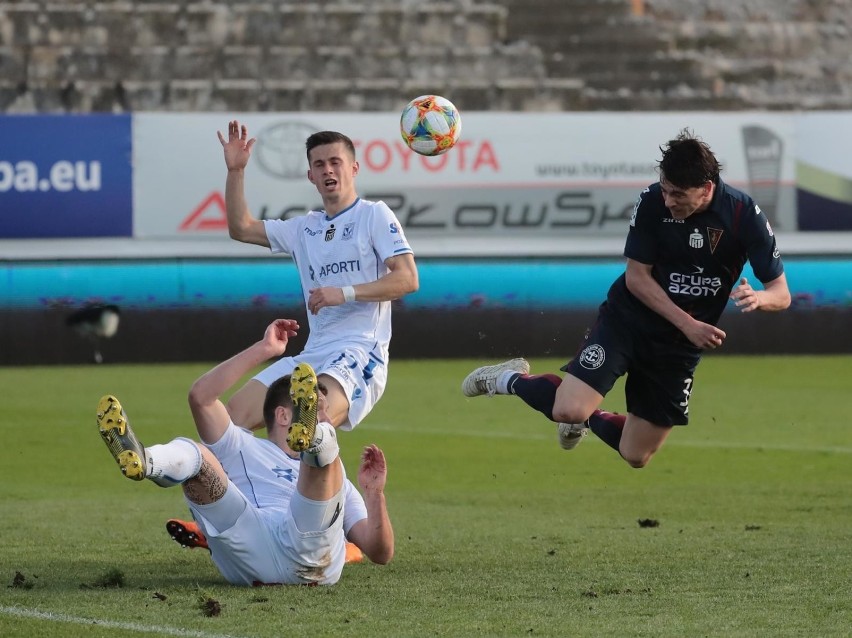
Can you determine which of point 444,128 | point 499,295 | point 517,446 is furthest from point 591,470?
point 499,295

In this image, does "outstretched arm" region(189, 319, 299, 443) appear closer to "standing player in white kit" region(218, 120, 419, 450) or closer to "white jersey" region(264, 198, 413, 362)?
"standing player in white kit" region(218, 120, 419, 450)

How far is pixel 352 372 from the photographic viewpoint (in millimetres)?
8219

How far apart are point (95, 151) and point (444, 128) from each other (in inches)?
391

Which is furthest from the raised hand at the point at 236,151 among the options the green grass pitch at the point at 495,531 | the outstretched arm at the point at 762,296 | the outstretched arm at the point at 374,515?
the outstretched arm at the point at 762,296

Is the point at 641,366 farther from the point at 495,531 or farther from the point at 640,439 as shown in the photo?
the point at 495,531

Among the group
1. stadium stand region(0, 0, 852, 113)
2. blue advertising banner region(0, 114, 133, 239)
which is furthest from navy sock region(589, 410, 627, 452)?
stadium stand region(0, 0, 852, 113)

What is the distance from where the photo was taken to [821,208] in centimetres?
1983

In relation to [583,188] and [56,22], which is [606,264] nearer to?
[583,188]

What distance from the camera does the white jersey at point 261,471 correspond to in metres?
7.22

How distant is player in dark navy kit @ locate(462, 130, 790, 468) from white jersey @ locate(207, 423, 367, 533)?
170cm

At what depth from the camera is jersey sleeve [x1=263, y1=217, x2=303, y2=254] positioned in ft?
29.1

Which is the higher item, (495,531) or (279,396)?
(279,396)

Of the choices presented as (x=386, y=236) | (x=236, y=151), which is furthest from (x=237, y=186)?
(x=386, y=236)

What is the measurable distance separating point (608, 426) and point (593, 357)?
65cm
